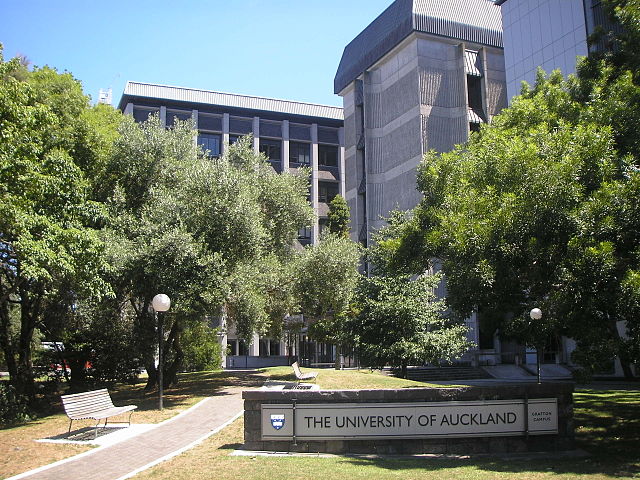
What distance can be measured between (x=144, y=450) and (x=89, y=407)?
2.38m

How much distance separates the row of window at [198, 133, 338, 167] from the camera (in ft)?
202

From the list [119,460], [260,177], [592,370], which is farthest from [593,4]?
[119,460]

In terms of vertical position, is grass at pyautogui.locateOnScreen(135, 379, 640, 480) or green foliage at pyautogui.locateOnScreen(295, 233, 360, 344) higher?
green foliage at pyautogui.locateOnScreen(295, 233, 360, 344)

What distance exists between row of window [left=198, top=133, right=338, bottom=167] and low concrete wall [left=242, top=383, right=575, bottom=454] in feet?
173

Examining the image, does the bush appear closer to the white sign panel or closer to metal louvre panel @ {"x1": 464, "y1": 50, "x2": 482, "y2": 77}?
the white sign panel

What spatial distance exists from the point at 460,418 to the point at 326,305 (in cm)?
1712

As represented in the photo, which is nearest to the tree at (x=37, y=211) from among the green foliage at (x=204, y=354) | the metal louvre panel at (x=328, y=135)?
the green foliage at (x=204, y=354)

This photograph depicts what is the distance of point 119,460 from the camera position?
984cm

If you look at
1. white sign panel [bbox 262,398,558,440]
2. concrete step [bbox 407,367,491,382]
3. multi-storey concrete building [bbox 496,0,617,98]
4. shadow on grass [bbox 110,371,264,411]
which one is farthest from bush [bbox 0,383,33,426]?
multi-storey concrete building [bbox 496,0,617,98]

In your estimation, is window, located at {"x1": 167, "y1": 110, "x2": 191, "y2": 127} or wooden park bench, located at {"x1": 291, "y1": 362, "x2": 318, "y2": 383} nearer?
wooden park bench, located at {"x1": 291, "y1": 362, "x2": 318, "y2": 383}

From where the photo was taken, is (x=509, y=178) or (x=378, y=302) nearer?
(x=509, y=178)

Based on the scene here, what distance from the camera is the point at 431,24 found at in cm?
4409

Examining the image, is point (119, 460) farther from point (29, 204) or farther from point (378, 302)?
point (378, 302)

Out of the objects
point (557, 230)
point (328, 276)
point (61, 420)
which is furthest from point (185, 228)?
point (557, 230)
